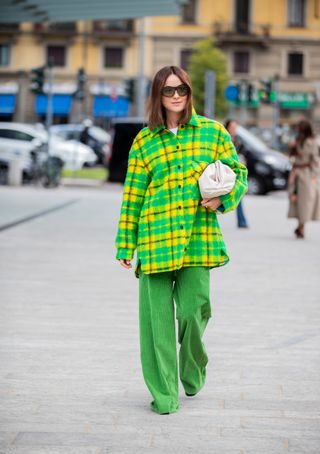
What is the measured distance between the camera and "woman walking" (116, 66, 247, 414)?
583cm

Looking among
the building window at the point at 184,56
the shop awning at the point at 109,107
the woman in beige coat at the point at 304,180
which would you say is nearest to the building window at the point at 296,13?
the building window at the point at 184,56

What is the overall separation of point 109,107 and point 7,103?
5.51m

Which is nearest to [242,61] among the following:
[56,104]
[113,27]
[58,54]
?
[113,27]

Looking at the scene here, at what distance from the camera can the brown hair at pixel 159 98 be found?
580 centimetres

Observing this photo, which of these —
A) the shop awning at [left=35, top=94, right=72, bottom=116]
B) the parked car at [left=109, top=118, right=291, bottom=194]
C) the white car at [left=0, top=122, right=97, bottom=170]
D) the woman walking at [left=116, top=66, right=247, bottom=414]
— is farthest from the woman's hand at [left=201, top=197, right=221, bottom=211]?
the shop awning at [left=35, top=94, right=72, bottom=116]

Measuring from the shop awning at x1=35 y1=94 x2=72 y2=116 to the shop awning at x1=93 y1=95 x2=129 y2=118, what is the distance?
144 centimetres

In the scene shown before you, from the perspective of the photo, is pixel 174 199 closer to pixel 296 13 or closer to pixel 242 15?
pixel 242 15

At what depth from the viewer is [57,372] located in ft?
22.9

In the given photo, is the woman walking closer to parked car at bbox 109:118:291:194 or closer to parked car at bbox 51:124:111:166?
parked car at bbox 109:118:291:194

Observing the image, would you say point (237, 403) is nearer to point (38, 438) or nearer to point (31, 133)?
point (38, 438)

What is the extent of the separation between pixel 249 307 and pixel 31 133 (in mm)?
28974

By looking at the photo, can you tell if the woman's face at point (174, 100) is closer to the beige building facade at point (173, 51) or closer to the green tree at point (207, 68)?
the green tree at point (207, 68)

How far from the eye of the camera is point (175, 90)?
228 inches

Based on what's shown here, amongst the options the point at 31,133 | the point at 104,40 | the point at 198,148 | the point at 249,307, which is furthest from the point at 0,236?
the point at 104,40
